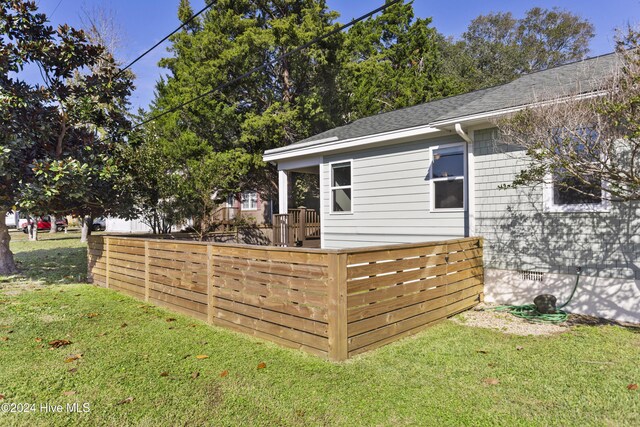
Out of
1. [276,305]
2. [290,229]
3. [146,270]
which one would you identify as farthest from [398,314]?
[290,229]

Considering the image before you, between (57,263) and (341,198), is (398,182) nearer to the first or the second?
(341,198)

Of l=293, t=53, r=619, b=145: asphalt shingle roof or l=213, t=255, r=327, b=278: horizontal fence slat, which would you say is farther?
l=293, t=53, r=619, b=145: asphalt shingle roof

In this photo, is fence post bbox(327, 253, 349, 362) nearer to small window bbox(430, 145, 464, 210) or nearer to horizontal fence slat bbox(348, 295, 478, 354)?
horizontal fence slat bbox(348, 295, 478, 354)

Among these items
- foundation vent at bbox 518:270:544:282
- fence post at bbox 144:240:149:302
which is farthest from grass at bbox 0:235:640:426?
fence post at bbox 144:240:149:302

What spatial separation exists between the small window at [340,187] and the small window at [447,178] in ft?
7.39

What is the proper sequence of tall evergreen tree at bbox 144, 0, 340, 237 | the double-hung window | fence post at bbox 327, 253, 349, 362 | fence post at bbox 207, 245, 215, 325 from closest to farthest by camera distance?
fence post at bbox 327, 253, 349, 362 < the double-hung window < fence post at bbox 207, 245, 215, 325 < tall evergreen tree at bbox 144, 0, 340, 237

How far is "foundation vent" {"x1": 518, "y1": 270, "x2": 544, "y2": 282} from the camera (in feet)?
19.7

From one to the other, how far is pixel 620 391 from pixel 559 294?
2.79 metres

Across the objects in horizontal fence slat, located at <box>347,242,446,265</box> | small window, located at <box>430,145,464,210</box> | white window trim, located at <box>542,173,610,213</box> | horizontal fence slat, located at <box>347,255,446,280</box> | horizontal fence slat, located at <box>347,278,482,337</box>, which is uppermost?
small window, located at <box>430,145,464,210</box>

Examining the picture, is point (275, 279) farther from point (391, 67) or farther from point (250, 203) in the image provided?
point (250, 203)

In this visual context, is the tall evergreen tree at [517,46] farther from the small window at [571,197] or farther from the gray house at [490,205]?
the small window at [571,197]

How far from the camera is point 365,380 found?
3436 mm

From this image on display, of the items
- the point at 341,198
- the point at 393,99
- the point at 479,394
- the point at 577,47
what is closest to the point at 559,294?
the point at 479,394

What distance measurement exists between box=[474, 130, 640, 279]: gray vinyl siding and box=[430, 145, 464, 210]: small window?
438mm
